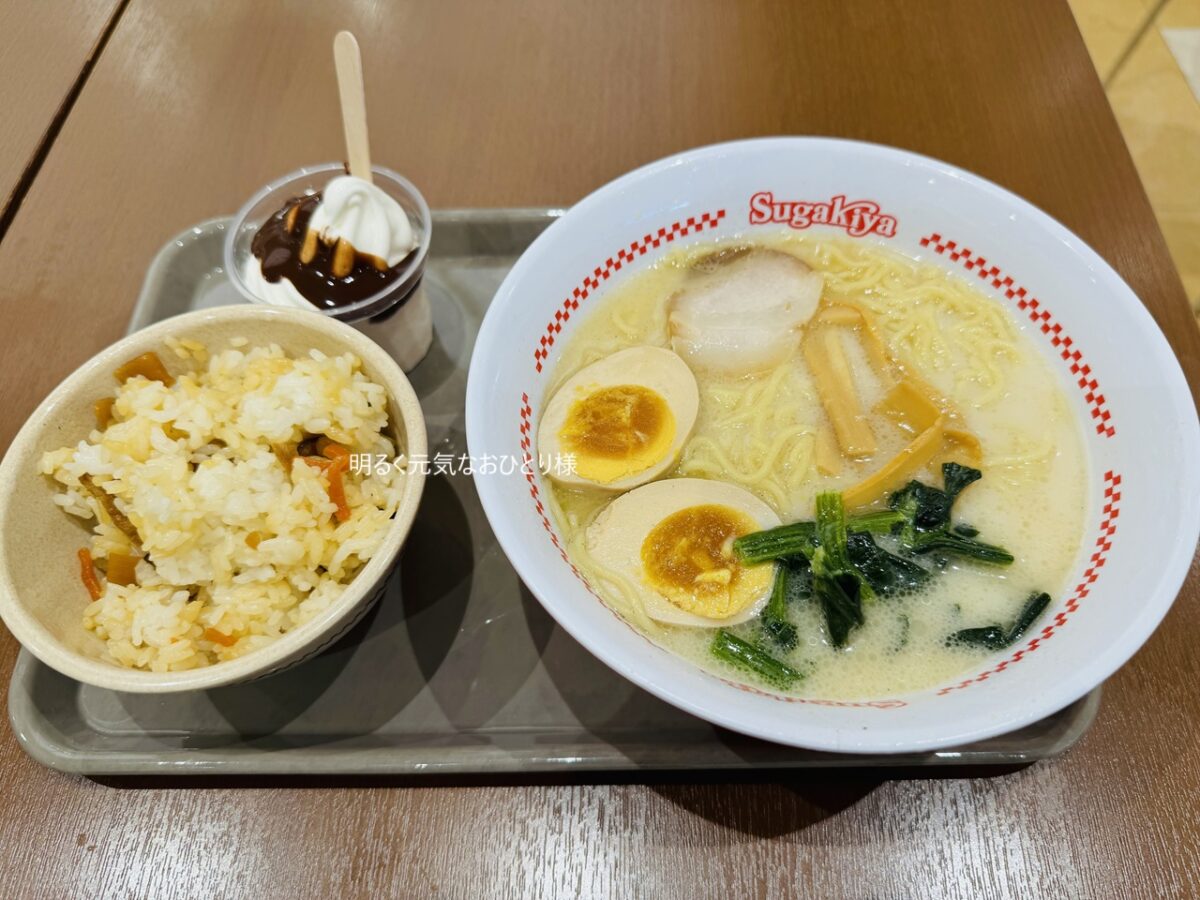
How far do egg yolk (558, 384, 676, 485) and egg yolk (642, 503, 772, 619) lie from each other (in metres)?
0.13

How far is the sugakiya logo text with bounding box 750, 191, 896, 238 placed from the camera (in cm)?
151

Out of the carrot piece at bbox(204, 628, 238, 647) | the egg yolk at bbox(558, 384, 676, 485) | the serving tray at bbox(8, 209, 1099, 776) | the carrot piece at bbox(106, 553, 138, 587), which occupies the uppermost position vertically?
the egg yolk at bbox(558, 384, 676, 485)

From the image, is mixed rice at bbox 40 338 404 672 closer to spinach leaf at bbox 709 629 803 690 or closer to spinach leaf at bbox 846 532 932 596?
spinach leaf at bbox 709 629 803 690

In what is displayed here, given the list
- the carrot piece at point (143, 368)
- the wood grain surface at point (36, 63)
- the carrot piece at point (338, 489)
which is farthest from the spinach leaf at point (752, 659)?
the wood grain surface at point (36, 63)

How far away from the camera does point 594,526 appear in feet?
4.09

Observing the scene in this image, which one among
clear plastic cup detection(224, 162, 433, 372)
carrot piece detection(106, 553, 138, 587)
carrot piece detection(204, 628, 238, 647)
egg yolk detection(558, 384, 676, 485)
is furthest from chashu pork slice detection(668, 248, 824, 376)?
carrot piece detection(106, 553, 138, 587)

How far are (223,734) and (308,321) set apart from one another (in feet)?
2.41

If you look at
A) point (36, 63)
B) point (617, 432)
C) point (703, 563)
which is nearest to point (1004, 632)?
point (703, 563)

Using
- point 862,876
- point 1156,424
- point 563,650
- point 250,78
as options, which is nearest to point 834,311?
point 1156,424

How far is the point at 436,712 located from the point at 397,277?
2.73 ft

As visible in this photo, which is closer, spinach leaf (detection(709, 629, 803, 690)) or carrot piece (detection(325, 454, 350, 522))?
spinach leaf (detection(709, 629, 803, 690))

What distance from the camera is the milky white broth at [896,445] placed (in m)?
1.14

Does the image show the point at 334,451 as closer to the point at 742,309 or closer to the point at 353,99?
the point at 353,99

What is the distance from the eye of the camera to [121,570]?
1265mm
